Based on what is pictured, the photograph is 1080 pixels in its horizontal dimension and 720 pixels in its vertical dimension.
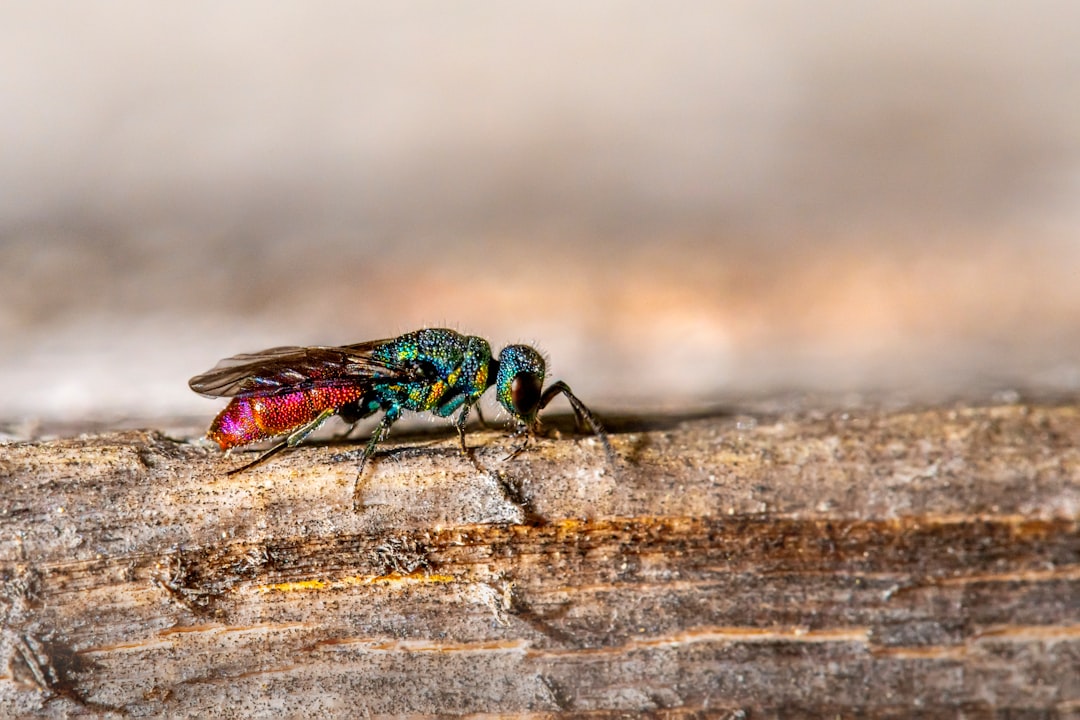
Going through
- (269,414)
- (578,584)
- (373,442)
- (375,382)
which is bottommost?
(578,584)

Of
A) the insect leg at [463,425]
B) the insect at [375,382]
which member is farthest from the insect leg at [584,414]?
the insect leg at [463,425]

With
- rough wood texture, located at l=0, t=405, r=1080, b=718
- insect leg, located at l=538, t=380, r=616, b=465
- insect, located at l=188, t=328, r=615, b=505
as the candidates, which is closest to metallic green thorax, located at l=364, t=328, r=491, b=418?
insect, located at l=188, t=328, r=615, b=505

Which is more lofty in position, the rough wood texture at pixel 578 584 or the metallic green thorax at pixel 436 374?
the metallic green thorax at pixel 436 374

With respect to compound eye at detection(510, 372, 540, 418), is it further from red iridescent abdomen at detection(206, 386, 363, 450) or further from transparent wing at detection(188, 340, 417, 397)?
red iridescent abdomen at detection(206, 386, 363, 450)

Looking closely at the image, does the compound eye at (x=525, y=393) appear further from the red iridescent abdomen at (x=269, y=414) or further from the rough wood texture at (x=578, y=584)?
the red iridescent abdomen at (x=269, y=414)

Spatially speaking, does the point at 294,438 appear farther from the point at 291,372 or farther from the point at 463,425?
the point at 463,425

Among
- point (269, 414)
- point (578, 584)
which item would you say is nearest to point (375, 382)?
point (269, 414)

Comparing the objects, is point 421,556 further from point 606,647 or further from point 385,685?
point 606,647
